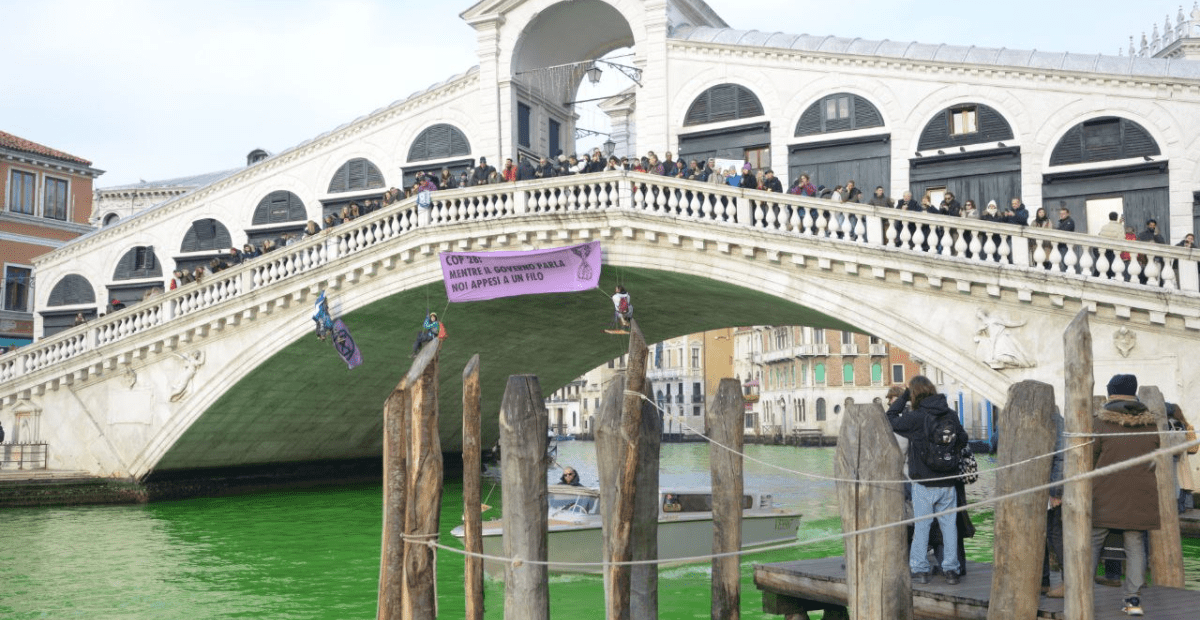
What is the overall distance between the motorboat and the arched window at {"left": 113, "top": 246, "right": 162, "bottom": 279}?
52.1 ft

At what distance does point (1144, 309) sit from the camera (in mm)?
14125

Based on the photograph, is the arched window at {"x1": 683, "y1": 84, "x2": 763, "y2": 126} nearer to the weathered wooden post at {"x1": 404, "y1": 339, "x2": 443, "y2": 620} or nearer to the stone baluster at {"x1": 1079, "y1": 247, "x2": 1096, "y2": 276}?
the stone baluster at {"x1": 1079, "y1": 247, "x2": 1096, "y2": 276}

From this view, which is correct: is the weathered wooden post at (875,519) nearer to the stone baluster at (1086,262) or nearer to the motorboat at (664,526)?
the motorboat at (664,526)

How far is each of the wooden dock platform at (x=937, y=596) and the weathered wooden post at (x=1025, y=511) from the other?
0.99ft

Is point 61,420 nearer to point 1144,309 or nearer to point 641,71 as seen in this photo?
point 641,71

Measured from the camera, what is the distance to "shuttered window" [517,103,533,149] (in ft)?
74.4

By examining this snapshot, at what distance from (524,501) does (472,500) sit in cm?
110

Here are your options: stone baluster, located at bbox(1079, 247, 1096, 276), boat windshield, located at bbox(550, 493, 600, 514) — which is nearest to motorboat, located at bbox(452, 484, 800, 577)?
boat windshield, located at bbox(550, 493, 600, 514)

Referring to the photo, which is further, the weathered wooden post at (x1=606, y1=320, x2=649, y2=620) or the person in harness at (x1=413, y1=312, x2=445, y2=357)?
the person in harness at (x1=413, y1=312, x2=445, y2=357)

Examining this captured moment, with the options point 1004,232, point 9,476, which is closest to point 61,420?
point 9,476

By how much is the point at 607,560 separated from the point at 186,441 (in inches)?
665

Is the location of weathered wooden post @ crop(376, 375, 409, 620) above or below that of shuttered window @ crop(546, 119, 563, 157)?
below

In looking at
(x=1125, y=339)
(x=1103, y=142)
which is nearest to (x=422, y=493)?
(x=1125, y=339)

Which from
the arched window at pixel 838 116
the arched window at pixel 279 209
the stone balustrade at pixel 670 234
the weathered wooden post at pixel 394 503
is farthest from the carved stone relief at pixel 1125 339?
the arched window at pixel 279 209
